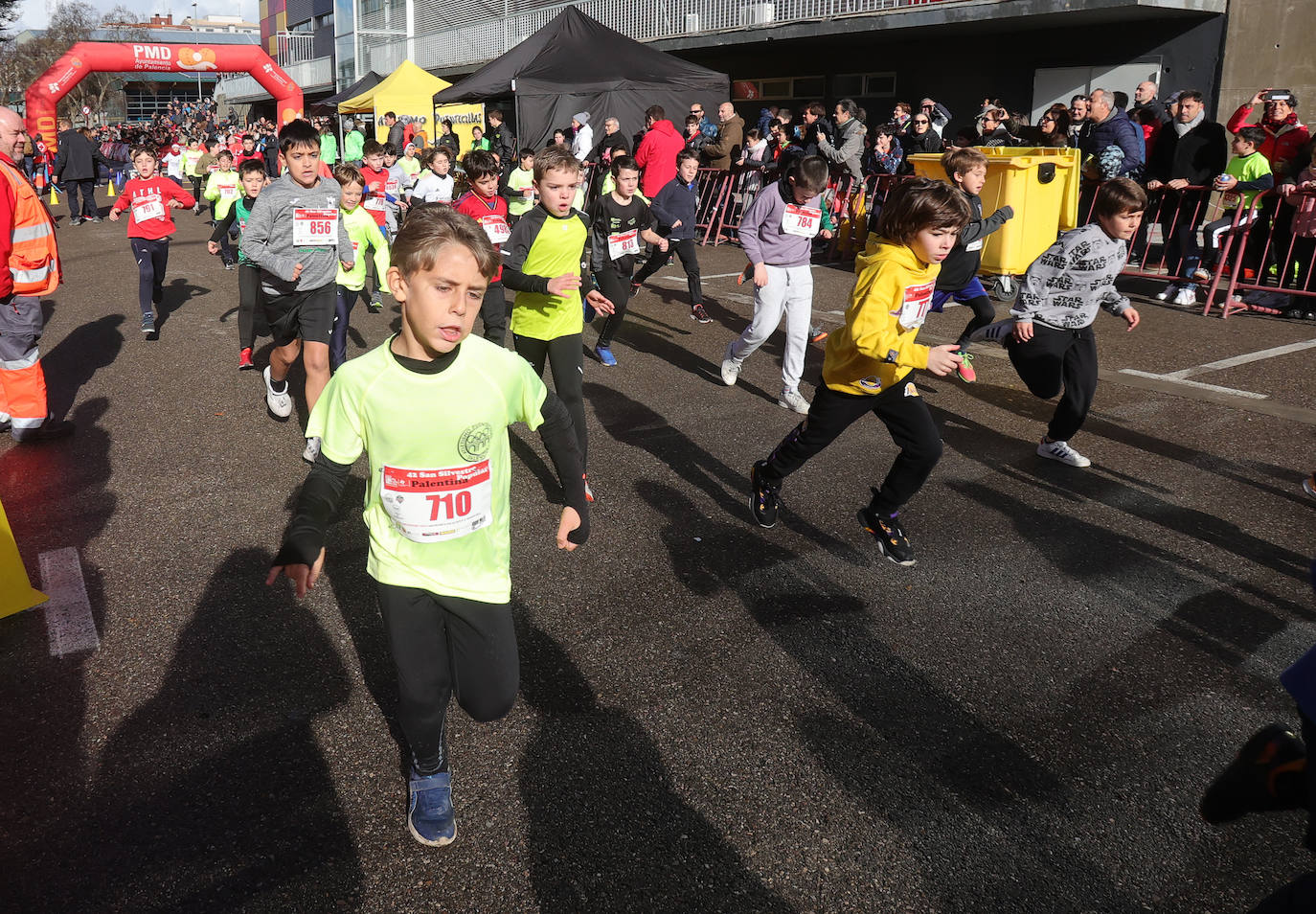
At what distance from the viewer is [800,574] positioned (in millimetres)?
4645

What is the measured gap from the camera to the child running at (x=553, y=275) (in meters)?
5.58

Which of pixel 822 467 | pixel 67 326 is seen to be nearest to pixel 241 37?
pixel 67 326

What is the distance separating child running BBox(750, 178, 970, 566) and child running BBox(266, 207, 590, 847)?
205 centimetres

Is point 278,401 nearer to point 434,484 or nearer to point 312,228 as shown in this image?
point 312,228

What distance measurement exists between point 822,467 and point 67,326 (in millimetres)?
8638

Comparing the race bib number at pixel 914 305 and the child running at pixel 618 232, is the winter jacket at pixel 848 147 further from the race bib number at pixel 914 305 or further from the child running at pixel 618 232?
the race bib number at pixel 914 305

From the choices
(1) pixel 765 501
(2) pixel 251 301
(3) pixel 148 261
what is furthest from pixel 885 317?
(3) pixel 148 261

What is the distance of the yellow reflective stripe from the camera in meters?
6.05

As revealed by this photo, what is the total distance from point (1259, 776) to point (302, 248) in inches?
231

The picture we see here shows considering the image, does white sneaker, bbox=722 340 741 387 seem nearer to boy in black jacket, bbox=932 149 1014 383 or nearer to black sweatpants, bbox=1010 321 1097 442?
boy in black jacket, bbox=932 149 1014 383

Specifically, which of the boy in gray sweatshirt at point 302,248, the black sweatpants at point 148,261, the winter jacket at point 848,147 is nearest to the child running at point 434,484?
the boy in gray sweatshirt at point 302,248

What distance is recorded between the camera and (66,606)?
4309 millimetres

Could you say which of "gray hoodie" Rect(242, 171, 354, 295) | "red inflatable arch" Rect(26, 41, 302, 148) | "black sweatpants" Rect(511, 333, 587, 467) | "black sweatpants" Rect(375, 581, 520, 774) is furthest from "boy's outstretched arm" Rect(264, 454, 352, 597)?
"red inflatable arch" Rect(26, 41, 302, 148)

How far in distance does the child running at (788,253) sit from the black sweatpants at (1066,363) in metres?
1.77
